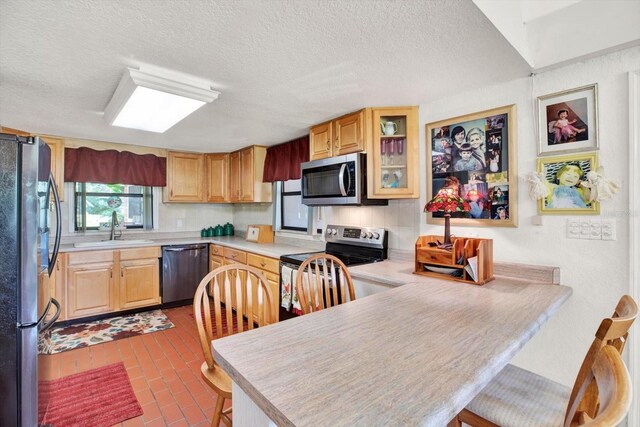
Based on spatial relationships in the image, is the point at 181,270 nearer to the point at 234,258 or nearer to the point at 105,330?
the point at 234,258

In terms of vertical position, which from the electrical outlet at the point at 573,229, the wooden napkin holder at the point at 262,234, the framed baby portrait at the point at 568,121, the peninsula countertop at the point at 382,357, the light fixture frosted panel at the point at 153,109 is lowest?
the peninsula countertop at the point at 382,357

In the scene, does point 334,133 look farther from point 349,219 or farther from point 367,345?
point 367,345

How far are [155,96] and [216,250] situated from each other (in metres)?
2.43

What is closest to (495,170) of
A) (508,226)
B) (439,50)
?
(508,226)

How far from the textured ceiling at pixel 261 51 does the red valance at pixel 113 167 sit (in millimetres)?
1222

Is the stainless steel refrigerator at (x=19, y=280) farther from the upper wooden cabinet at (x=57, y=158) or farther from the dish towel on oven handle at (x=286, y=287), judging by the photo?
the upper wooden cabinet at (x=57, y=158)

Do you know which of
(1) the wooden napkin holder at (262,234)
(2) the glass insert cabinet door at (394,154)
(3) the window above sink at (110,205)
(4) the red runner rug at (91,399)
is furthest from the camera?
(1) the wooden napkin holder at (262,234)

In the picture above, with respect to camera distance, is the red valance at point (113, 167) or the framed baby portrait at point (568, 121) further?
the red valance at point (113, 167)

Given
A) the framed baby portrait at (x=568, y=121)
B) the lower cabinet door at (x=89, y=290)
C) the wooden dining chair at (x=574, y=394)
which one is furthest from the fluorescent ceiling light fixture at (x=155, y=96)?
the wooden dining chair at (x=574, y=394)

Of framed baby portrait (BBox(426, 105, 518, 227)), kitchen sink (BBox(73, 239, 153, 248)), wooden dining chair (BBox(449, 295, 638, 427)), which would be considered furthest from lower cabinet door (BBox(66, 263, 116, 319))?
wooden dining chair (BBox(449, 295, 638, 427))

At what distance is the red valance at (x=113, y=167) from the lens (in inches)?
140

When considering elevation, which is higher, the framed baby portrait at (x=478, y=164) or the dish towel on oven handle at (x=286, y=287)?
the framed baby portrait at (x=478, y=164)

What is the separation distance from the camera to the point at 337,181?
2.55 m

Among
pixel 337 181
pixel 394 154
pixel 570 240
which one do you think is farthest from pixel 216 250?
pixel 570 240
